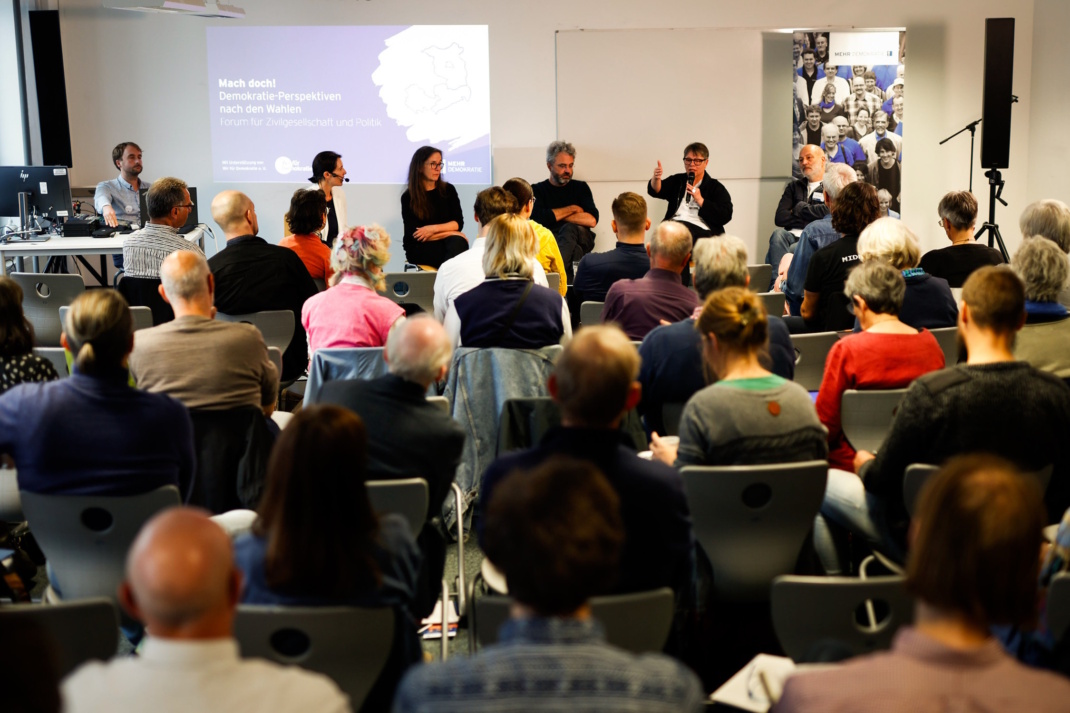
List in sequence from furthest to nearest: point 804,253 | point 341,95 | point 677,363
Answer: point 341,95, point 804,253, point 677,363

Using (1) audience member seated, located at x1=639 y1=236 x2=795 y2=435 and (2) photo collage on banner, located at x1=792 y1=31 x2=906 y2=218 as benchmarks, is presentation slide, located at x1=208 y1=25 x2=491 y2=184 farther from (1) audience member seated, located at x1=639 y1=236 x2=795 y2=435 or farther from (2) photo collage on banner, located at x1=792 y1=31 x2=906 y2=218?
(1) audience member seated, located at x1=639 y1=236 x2=795 y2=435

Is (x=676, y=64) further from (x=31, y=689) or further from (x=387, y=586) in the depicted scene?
(x=31, y=689)

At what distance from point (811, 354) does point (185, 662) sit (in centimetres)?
330

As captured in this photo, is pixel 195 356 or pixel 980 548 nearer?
pixel 980 548

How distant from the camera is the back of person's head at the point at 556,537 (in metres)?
1.48

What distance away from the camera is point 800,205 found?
8.34 metres

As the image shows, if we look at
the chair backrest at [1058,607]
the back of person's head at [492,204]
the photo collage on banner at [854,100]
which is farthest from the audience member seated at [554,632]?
the photo collage on banner at [854,100]

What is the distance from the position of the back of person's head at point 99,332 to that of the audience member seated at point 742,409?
5.12ft

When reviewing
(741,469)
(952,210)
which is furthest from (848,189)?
(741,469)

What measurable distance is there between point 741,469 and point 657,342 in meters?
0.98

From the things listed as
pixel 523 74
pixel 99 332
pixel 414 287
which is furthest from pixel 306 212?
pixel 523 74

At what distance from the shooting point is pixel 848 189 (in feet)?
16.7

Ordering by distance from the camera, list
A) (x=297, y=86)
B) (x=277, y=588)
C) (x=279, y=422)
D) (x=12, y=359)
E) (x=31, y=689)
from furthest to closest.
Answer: (x=297, y=86), (x=279, y=422), (x=12, y=359), (x=277, y=588), (x=31, y=689)

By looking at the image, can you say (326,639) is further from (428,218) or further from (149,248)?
(428,218)
